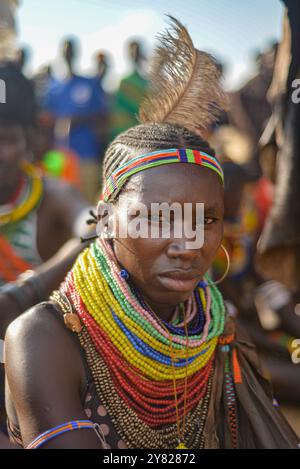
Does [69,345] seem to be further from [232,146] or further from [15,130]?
[232,146]

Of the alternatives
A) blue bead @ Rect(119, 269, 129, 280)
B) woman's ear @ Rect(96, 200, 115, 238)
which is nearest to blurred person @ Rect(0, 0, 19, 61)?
woman's ear @ Rect(96, 200, 115, 238)

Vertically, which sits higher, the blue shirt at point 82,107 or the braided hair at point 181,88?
the braided hair at point 181,88

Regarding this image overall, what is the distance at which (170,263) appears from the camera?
6.04 feet

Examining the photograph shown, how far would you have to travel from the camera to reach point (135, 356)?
1.91m

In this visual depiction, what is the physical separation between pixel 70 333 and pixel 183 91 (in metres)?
1.02

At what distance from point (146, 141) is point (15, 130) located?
78.2 inches

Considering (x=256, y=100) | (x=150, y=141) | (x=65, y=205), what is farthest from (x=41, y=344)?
(x=256, y=100)

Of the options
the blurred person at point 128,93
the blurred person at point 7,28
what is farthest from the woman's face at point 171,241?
the blurred person at point 128,93

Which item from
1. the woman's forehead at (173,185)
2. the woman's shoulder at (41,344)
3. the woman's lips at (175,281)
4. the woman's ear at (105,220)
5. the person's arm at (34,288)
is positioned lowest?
the person's arm at (34,288)

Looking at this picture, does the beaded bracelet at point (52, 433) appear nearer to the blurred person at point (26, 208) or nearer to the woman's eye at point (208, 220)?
the woman's eye at point (208, 220)

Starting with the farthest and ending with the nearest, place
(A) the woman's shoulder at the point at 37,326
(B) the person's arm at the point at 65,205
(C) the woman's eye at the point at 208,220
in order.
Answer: (B) the person's arm at the point at 65,205
(C) the woman's eye at the point at 208,220
(A) the woman's shoulder at the point at 37,326

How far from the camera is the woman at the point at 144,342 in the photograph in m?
1.76

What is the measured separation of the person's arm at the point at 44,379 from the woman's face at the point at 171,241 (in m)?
0.34

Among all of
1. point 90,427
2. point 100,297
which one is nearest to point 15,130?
point 100,297
